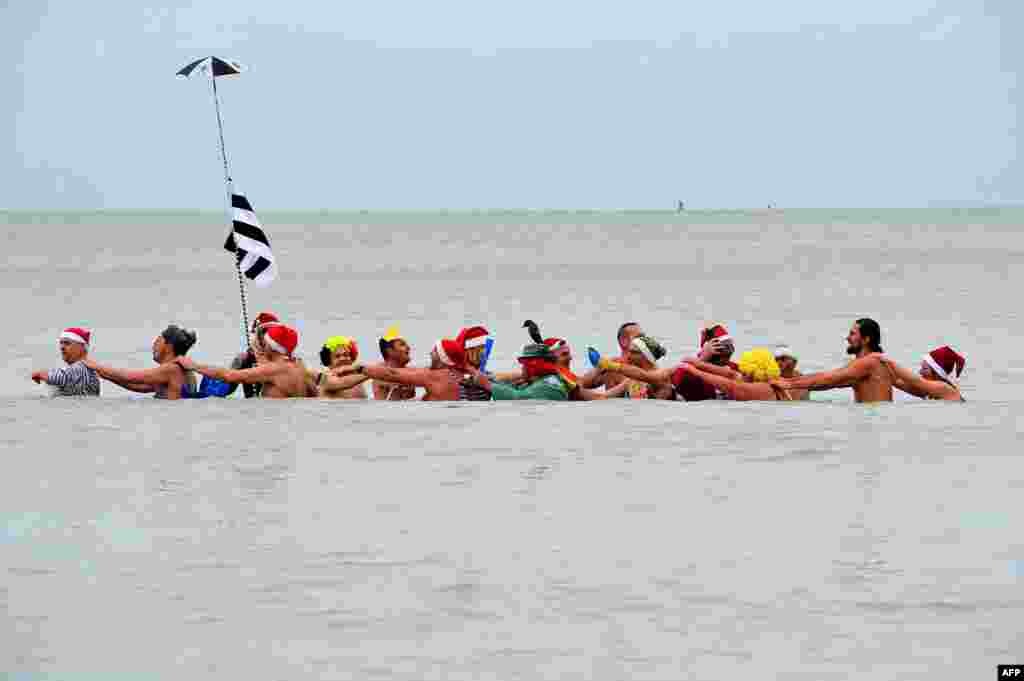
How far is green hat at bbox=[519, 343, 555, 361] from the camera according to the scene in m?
16.8

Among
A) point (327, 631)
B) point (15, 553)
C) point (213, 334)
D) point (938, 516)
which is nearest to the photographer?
point (327, 631)

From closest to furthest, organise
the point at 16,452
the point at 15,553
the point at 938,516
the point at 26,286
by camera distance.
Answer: the point at 15,553 < the point at 938,516 < the point at 16,452 < the point at 26,286

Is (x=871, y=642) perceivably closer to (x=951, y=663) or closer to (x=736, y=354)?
(x=951, y=663)

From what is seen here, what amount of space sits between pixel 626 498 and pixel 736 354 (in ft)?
56.7

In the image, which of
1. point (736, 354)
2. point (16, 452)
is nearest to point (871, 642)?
point (16, 452)

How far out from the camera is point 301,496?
13633 mm

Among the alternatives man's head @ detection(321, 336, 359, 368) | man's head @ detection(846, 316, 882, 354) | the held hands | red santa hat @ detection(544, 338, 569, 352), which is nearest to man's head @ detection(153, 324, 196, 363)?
man's head @ detection(321, 336, 359, 368)

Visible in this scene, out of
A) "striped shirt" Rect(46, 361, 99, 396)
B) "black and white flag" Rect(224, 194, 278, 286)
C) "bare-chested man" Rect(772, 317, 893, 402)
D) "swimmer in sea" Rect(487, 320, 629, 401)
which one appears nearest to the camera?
"bare-chested man" Rect(772, 317, 893, 402)

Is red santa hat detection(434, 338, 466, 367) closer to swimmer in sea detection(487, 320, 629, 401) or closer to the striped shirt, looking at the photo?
swimmer in sea detection(487, 320, 629, 401)

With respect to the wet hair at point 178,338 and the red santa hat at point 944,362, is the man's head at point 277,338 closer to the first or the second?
the wet hair at point 178,338

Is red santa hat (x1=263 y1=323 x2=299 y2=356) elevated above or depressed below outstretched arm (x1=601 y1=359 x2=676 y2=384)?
above

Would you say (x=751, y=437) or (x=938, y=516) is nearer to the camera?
(x=938, y=516)

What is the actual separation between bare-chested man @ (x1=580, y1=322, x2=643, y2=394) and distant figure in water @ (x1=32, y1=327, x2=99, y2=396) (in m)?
4.58

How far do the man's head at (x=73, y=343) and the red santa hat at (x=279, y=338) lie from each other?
1.54m
